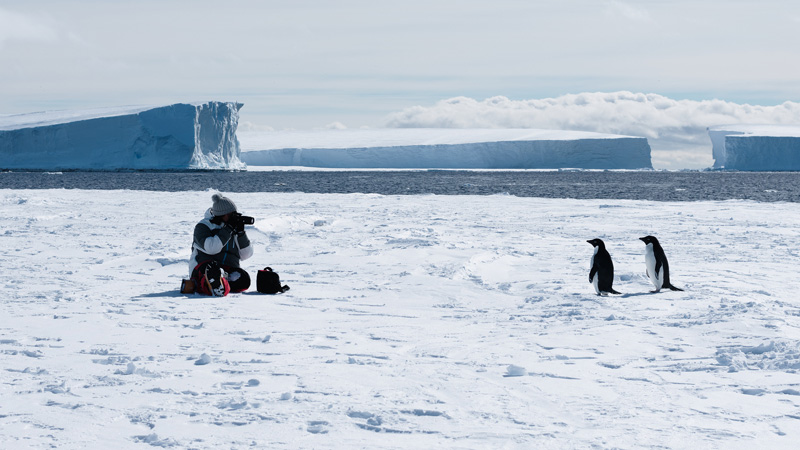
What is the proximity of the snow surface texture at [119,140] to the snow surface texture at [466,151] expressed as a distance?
61.2ft

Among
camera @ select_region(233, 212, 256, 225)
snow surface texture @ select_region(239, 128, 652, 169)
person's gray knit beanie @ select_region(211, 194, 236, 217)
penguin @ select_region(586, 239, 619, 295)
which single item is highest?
snow surface texture @ select_region(239, 128, 652, 169)

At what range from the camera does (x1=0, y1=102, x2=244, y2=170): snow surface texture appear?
47.8 meters

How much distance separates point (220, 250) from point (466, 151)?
61150 mm

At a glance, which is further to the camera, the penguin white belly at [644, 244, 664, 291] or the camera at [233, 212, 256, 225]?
the penguin white belly at [644, 244, 664, 291]

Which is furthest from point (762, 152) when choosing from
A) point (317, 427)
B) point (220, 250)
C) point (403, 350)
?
point (317, 427)

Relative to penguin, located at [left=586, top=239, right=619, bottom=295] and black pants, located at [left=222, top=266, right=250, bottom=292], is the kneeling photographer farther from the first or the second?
penguin, located at [left=586, top=239, right=619, bottom=295]

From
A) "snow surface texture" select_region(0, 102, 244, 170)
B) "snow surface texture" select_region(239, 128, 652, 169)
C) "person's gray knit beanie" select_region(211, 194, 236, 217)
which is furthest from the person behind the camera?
"snow surface texture" select_region(239, 128, 652, 169)

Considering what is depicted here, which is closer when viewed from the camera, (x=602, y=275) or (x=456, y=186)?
(x=602, y=275)

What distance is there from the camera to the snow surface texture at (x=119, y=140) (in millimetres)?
47750

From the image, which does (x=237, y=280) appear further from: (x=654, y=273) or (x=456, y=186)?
(x=456, y=186)

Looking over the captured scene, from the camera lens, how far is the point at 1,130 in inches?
1925

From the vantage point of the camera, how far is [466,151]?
6669 cm

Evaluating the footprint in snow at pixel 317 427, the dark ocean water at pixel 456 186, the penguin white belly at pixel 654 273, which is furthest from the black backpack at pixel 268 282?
the dark ocean water at pixel 456 186

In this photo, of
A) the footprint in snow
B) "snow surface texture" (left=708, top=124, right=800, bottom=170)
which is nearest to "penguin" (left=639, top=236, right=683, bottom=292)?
the footprint in snow
